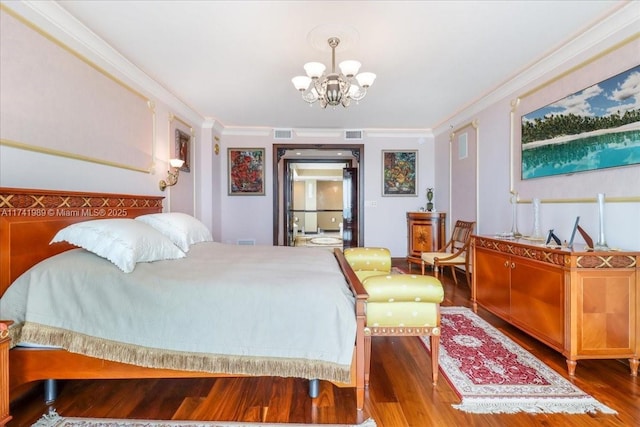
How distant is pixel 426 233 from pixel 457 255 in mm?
1225

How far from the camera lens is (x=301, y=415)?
5.49 ft

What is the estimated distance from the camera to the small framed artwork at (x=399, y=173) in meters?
5.93

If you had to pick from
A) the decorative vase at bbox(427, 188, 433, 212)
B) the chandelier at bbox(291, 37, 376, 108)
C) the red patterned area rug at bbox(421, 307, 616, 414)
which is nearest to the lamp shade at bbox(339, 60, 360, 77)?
the chandelier at bbox(291, 37, 376, 108)

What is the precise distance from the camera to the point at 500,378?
2.02m

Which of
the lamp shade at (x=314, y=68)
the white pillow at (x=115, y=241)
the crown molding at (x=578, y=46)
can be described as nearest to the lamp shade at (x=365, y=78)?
the lamp shade at (x=314, y=68)

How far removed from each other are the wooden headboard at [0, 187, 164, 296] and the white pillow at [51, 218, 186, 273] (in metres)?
0.14

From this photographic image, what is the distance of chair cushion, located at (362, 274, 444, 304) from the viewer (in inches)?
72.9

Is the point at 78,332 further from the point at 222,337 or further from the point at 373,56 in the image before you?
the point at 373,56

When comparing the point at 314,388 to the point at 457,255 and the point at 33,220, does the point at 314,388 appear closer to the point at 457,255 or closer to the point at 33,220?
the point at 33,220

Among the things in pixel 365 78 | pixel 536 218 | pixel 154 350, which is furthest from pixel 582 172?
pixel 154 350

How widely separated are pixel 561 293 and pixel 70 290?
320cm

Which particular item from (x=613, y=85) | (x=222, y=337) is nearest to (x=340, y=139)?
(x=613, y=85)

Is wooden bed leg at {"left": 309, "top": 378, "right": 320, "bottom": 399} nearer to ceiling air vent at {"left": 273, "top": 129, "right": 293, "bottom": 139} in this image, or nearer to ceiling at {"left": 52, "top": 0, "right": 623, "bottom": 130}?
ceiling at {"left": 52, "top": 0, "right": 623, "bottom": 130}

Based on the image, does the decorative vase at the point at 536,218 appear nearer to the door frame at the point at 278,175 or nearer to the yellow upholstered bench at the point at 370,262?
the yellow upholstered bench at the point at 370,262
